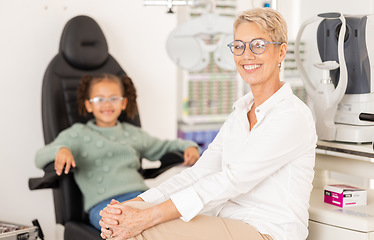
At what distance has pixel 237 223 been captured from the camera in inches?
67.8

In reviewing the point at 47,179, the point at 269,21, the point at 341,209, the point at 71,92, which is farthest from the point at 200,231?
the point at 71,92

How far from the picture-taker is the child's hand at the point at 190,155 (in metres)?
2.65

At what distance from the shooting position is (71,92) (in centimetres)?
271

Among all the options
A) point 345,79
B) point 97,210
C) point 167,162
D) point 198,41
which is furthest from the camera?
point 198,41

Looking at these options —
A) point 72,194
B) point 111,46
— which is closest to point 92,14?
point 111,46

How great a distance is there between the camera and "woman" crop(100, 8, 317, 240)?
1.66m

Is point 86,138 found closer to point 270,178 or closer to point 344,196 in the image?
point 270,178

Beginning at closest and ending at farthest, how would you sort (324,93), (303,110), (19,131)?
(303,110), (324,93), (19,131)

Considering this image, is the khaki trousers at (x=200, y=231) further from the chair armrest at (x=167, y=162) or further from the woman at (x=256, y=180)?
the chair armrest at (x=167, y=162)

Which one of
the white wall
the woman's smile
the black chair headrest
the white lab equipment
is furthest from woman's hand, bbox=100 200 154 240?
the white lab equipment

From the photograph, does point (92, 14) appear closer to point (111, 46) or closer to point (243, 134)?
point (111, 46)

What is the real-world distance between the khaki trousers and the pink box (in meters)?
0.36

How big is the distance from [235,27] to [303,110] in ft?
1.18

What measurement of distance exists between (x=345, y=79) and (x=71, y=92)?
4.35 feet
